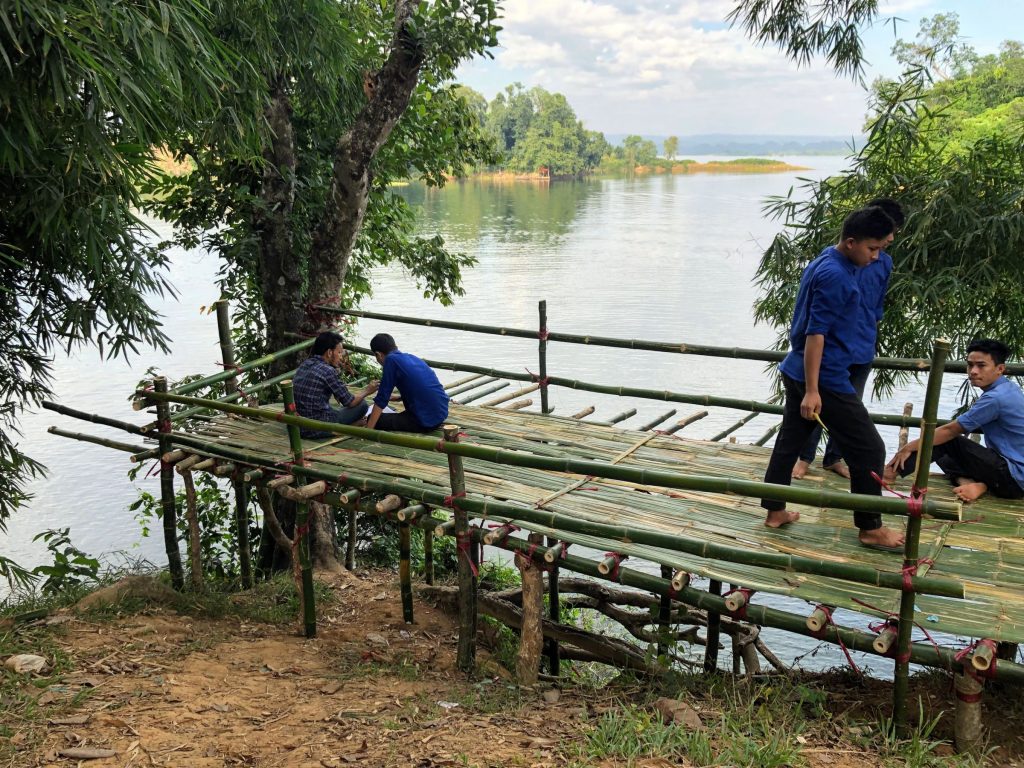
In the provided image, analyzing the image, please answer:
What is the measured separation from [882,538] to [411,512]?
7.33 ft

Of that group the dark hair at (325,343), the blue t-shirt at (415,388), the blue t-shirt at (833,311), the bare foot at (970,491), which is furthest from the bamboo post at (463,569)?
the bare foot at (970,491)

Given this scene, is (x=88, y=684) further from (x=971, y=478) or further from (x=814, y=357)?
(x=971, y=478)

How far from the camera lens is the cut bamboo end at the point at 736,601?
351 cm

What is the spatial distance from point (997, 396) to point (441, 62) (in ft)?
15.9

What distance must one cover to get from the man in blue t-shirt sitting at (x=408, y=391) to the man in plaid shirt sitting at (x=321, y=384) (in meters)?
0.30

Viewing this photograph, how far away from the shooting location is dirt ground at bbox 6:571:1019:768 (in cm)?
338

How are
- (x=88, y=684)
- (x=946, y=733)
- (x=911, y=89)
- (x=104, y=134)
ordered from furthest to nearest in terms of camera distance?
(x=911, y=89) → (x=104, y=134) → (x=88, y=684) → (x=946, y=733)

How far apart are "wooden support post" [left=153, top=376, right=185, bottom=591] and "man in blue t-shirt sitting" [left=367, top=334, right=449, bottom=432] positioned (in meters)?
1.28

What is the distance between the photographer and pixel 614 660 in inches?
192

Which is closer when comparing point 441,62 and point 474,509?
point 474,509

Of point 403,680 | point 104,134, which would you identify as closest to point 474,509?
point 403,680

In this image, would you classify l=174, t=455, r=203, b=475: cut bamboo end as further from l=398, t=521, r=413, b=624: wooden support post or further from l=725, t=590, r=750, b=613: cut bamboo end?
l=725, t=590, r=750, b=613: cut bamboo end

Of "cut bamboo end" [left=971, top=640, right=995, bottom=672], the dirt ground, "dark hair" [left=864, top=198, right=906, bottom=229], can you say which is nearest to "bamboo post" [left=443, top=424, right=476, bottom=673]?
the dirt ground

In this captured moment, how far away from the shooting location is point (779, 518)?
400 cm
